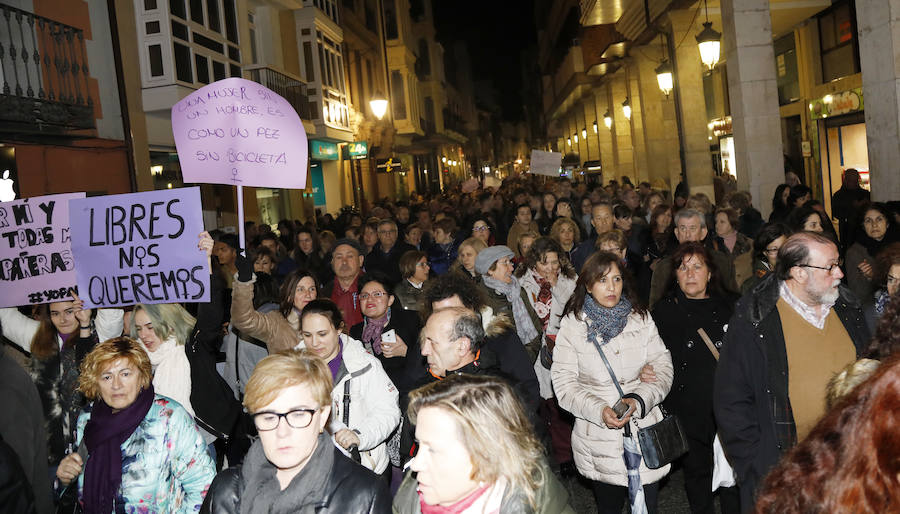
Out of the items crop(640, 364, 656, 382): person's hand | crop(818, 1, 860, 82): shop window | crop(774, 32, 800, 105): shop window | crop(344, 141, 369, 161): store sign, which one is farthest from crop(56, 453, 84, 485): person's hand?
crop(344, 141, 369, 161): store sign

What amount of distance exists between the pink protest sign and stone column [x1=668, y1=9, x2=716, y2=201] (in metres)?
13.3

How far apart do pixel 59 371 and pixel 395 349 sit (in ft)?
7.43

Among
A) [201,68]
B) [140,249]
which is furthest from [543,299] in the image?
[201,68]

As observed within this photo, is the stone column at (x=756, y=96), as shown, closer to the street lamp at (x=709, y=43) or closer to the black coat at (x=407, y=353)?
the street lamp at (x=709, y=43)

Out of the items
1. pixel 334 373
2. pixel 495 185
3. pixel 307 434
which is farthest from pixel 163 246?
pixel 495 185

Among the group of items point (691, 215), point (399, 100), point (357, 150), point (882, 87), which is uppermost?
point (399, 100)

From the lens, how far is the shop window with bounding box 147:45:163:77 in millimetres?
14883

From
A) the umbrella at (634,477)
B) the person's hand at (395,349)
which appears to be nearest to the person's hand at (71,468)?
the person's hand at (395,349)

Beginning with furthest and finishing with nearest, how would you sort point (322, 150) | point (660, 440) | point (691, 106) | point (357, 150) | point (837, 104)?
point (357, 150) < point (322, 150) < point (837, 104) < point (691, 106) < point (660, 440)

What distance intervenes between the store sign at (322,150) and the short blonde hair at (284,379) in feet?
69.3

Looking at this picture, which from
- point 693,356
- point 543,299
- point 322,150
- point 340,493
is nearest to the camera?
point 340,493

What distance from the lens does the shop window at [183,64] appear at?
1523 cm

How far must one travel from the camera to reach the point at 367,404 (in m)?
4.31

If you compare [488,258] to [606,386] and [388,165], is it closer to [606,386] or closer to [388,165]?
[606,386]
